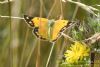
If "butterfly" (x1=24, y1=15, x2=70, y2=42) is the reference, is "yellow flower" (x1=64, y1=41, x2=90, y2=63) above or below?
below

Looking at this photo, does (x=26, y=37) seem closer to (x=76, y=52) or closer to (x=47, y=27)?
(x=47, y=27)

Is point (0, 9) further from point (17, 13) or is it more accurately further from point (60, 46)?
point (60, 46)

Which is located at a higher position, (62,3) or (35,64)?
(62,3)

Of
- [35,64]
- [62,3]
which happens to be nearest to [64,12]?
[62,3]

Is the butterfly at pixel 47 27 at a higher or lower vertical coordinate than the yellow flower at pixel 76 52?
higher
